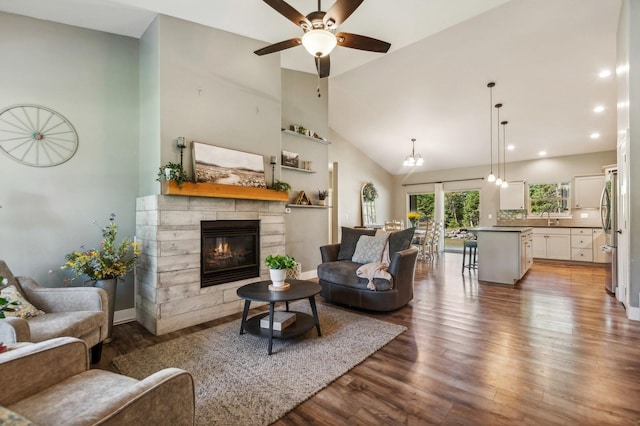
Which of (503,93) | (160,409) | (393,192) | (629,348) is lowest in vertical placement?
(629,348)

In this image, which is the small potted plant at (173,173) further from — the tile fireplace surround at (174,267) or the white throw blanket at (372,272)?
the white throw blanket at (372,272)

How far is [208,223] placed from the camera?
3.38m

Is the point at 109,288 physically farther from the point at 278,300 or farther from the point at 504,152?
the point at 504,152

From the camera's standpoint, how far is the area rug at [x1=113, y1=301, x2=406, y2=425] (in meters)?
1.80

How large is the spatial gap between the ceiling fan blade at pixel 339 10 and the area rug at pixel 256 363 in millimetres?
2732

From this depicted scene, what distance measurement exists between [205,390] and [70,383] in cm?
88

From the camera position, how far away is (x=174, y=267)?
3074mm

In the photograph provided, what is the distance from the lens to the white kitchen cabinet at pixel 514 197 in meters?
8.02

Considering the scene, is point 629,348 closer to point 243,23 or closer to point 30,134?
point 243,23

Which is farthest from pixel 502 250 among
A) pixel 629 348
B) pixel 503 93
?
pixel 503 93

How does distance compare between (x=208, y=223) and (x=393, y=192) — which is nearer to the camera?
(x=208, y=223)

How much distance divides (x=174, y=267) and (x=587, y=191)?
919 cm

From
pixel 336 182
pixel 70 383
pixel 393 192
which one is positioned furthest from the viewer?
pixel 393 192

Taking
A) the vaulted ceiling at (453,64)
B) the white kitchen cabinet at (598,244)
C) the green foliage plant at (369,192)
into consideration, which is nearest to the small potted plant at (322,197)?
the vaulted ceiling at (453,64)
